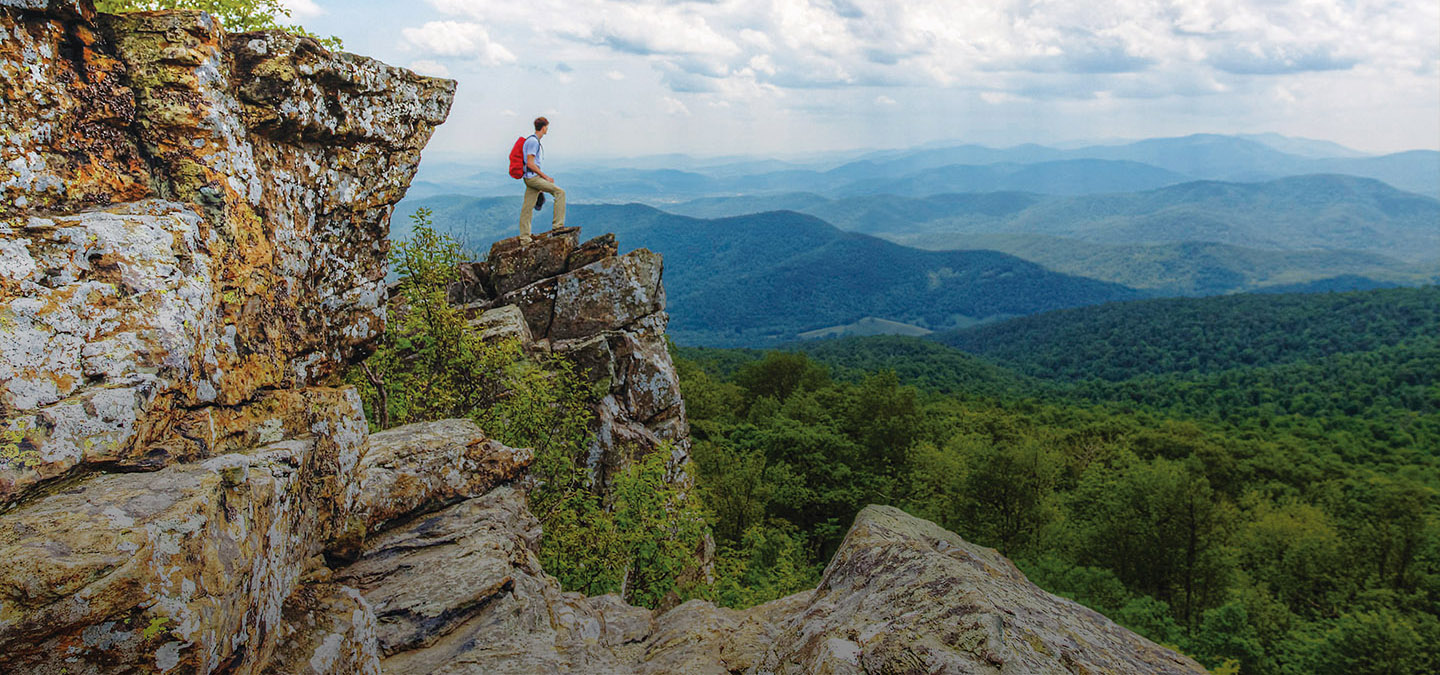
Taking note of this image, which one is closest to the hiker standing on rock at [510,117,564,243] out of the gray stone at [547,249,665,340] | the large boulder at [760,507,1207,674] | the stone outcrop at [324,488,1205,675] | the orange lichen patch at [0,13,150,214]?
the gray stone at [547,249,665,340]

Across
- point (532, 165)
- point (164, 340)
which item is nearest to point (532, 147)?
point (532, 165)

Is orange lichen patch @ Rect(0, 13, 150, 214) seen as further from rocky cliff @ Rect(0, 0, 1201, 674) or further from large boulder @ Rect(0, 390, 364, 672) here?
large boulder @ Rect(0, 390, 364, 672)

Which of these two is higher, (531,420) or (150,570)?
(150,570)

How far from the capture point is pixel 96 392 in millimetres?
5105

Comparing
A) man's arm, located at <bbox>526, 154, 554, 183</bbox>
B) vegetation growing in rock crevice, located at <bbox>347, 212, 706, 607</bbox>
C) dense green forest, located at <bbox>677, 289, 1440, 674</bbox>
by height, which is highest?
man's arm, located at <bbox>526, 154, 554, 183</bbox>

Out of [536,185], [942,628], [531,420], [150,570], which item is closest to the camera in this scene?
[150,570]

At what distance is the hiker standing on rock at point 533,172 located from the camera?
20906 millimetres

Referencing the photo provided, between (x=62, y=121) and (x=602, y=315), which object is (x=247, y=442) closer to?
(x=62, y=121)

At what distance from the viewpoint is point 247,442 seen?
6613 millimetres

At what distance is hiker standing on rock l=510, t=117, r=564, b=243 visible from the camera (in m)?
20.9

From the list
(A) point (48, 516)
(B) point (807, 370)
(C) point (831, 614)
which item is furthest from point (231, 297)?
(B) point (807, 370)

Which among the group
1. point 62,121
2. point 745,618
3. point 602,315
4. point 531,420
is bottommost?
point 745,618

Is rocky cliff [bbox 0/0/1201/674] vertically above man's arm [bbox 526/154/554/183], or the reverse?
man's arm [bbox 526/154/554/183]

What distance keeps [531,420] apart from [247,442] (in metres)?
12.0
